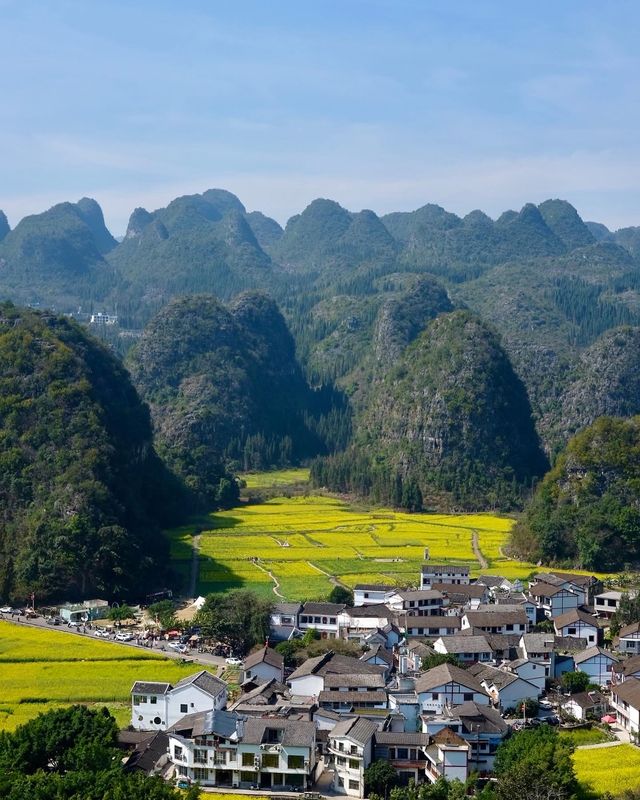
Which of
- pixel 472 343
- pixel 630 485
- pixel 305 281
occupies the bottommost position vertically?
pixel 630 485

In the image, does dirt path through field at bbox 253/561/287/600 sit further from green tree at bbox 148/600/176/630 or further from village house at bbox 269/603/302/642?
green tree at bbox 148/600/176/630

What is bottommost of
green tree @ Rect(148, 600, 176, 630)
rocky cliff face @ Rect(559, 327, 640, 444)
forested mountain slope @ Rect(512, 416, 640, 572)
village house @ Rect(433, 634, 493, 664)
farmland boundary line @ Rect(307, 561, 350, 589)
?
green tree @ Rect(148, 600, 176, 630)

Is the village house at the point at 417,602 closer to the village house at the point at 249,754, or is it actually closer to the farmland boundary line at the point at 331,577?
the farmland boundary line at the point at 331,577

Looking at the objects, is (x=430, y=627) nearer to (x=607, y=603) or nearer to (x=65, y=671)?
(x=607, y=603)

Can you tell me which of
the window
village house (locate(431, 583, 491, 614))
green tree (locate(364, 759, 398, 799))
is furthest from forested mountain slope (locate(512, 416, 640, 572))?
the window

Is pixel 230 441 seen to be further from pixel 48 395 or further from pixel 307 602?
pixel 307 602

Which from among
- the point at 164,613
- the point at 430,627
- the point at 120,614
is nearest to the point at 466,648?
the point at 430,627

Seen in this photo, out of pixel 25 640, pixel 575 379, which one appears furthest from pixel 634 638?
pixel 575 379
